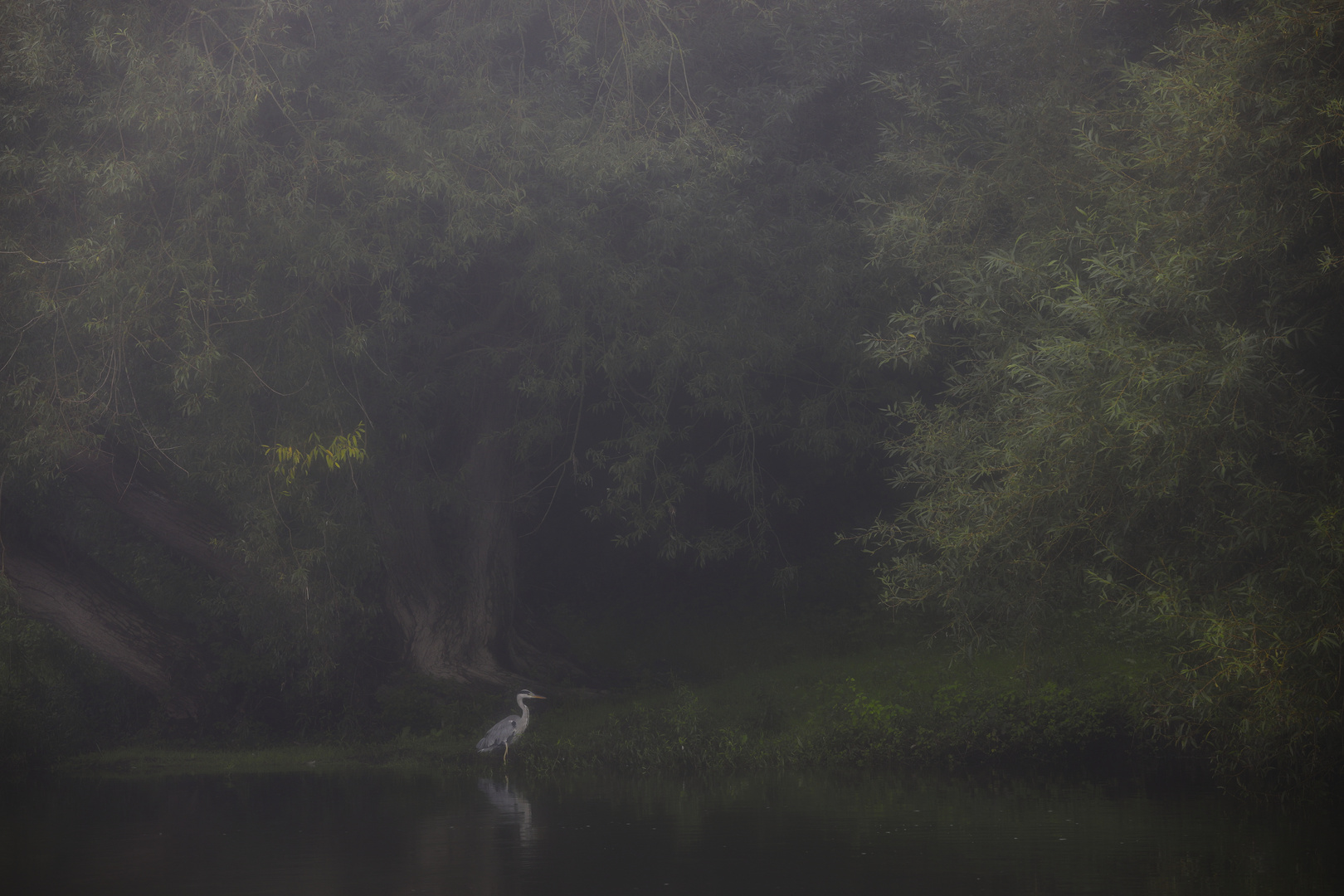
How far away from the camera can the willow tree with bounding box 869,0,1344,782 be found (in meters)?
8.26

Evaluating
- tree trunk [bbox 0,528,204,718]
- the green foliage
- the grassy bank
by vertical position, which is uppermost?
the green foliage

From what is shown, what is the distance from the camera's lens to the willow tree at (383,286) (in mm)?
12211

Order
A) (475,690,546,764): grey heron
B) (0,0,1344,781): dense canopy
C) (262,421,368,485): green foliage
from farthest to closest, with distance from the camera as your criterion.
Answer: (475,690,546,764): grey heron < (262,421,368,485): green foliage < (0,0,1344,781): dense canopy

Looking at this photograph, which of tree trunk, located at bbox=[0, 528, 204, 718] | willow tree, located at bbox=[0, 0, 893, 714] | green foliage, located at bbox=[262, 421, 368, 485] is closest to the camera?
willow tree, located at bbox=[0, 0, 893, 714]

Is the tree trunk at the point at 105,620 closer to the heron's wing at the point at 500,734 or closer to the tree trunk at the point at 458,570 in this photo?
the tree trunk at the point at 458,570

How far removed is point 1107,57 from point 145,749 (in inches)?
593

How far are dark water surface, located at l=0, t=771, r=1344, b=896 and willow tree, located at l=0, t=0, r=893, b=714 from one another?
13.1 ft

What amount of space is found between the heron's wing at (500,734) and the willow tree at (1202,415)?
5.28m

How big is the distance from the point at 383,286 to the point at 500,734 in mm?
5484

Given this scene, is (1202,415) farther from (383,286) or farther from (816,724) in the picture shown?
(383,286)

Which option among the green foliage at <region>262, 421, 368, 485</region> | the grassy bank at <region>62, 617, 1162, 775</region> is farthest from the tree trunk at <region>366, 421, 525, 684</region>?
the green foliage at <region>262, 421, 368, 485</region>

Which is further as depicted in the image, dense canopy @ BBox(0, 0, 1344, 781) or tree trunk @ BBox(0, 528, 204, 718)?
tree trunk @ BBox(0, 528, 204, 718)

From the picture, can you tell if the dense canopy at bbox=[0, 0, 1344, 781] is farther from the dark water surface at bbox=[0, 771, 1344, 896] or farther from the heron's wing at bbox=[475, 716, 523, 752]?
the heron's wing at bbox=[475, 716, 523, 752]

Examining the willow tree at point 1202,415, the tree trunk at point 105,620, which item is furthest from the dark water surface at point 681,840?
the tree trunk at point 105,620
